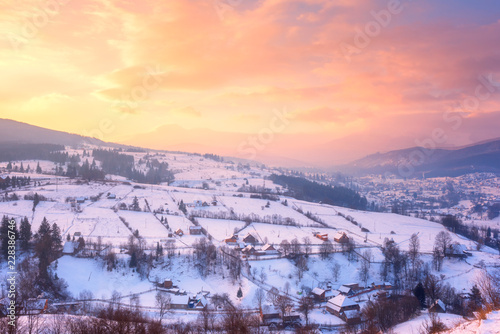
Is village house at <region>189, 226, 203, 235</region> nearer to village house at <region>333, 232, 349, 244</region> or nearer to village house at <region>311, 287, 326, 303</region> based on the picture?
village house at <region>333, 232, 349, 244</region>

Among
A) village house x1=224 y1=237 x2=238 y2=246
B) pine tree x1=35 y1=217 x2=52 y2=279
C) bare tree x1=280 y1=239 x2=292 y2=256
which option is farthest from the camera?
village house x1=224 y1=237 x2=238 y2=246

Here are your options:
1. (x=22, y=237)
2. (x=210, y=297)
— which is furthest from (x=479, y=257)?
(x=22, y=237)

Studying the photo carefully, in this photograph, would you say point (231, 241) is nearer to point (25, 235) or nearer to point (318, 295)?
point (318, 295)

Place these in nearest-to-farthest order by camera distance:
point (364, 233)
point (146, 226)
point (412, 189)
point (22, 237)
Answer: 1. point (22, 237)
2. point (146, 226)
3. point (364, 233)
4. point (412, 189)

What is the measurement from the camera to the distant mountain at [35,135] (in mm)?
140125

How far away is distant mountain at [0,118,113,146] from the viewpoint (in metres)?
140

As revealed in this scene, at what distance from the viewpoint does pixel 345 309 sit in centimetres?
2472

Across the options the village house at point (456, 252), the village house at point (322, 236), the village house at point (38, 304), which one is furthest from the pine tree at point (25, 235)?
the village house at point (456, 252)

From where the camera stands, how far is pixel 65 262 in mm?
29078

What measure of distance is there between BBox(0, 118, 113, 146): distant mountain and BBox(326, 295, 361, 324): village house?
149611 mm

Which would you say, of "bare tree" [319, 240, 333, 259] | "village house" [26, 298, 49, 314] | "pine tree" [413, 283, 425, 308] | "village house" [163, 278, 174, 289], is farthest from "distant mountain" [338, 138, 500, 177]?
"village house" [26, 298, 49, 314]

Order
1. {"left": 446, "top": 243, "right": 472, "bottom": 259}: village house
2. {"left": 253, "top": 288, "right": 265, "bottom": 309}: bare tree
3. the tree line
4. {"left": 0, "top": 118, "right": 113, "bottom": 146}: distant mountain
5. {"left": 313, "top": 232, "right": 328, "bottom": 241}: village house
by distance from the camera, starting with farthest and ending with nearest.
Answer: {"left": 0, "top": 118, "right": 113, "bottom": 146}: distant mountain
the tree line
{"left": 313, "top": 232, "right": 328, "bottom": 241}: village house
{"left": 446, "top": 243, "right": 472, "bottom": 259}: village house
{"left": 253, "top": 288, "right": 265, "bottom": 309}: bare tree

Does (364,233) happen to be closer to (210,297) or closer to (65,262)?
(210,297)

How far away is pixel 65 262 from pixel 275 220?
28.0 metres
